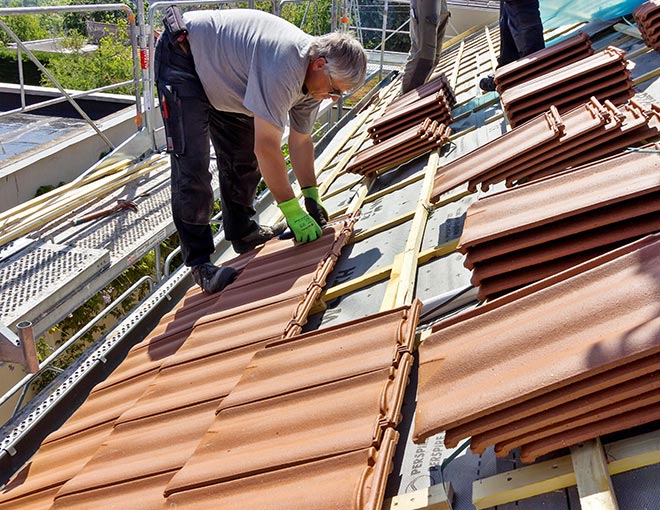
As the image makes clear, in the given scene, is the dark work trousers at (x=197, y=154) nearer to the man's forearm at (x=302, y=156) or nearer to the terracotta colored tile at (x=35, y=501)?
the man's forearm at (x=302, y=156)

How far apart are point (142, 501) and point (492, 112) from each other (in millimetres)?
4629

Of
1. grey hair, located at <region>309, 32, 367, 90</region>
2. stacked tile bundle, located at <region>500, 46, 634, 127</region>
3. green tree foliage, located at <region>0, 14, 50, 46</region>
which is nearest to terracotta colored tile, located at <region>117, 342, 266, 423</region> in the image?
grey hair, located at <region>309, 32, 367, 90</region>

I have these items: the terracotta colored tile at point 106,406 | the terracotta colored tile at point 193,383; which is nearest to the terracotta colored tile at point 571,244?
the terracotta colored tile at point 193,383

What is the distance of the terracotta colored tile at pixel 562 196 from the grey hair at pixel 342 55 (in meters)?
1.05

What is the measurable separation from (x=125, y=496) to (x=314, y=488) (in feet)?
3.08

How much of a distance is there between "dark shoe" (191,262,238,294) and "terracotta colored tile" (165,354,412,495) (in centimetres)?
176

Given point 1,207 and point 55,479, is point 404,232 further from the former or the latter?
point 1,207

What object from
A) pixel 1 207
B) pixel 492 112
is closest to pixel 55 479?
pixel 492 112

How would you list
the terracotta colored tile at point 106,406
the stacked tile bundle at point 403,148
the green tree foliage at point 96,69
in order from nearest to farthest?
the terracotta colored tile at point 106,406, the stacked tile bundle at point 403,148, the green tree foliage at point 96,69

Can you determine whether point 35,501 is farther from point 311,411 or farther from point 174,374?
point 311,411

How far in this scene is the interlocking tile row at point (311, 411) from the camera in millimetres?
2205

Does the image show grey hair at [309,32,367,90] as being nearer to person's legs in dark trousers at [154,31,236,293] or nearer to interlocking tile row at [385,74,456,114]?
person's legs in dark trousers at [154,31,236,293]

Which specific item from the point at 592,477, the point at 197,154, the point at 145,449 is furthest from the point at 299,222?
the point at 592,477

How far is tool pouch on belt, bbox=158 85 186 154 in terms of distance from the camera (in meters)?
4.15
